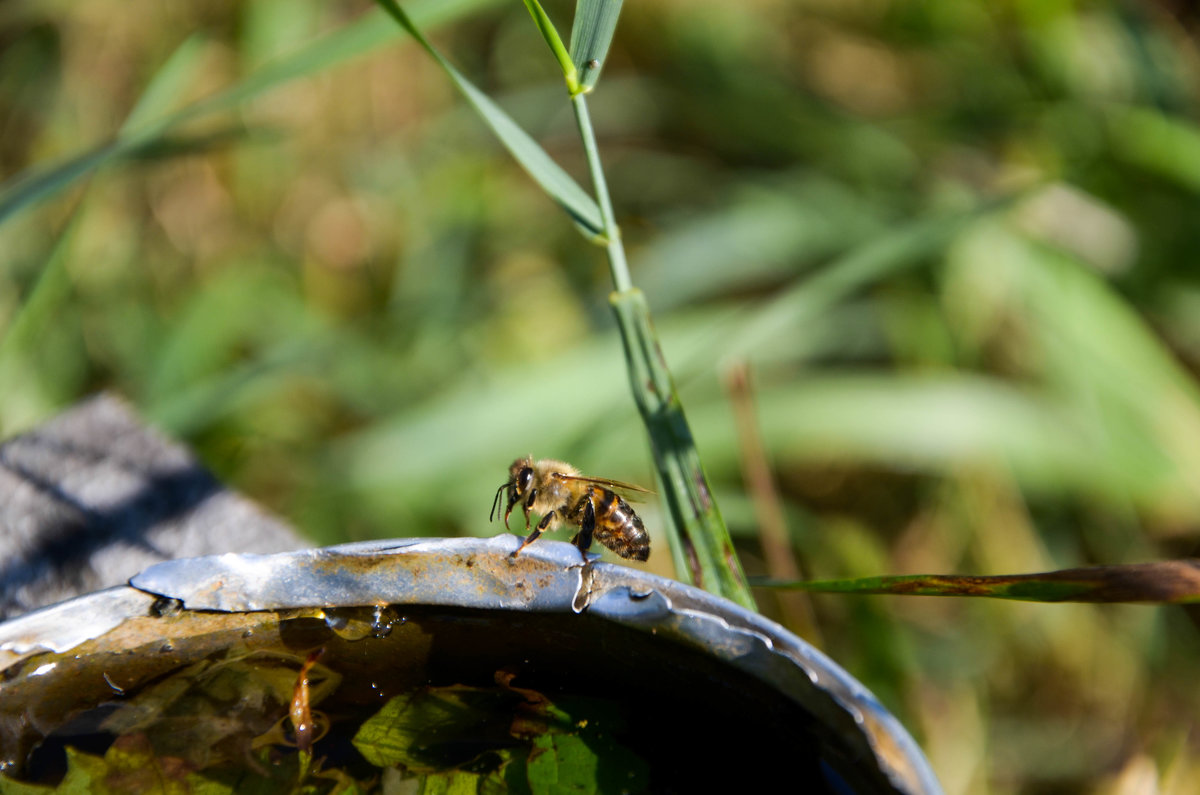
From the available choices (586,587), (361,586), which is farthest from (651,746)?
(361,586)

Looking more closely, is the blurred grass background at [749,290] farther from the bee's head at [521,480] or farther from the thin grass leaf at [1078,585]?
the thin grass leaf at [1078,585]

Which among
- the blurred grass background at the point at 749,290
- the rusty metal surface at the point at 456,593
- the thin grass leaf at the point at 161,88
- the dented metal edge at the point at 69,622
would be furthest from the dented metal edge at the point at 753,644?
the thin grass leaf at the point at 161,88

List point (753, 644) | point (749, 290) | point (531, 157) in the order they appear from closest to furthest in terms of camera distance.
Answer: point (753, 644)
point (531, 157)
point (749, 290)

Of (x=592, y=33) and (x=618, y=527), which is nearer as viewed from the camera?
(x=592, y=33)

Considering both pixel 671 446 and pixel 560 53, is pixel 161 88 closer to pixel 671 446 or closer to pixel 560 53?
pixel 560 53

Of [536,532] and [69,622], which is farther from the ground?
[536,532]

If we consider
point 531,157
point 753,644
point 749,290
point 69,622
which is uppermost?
point 749,290

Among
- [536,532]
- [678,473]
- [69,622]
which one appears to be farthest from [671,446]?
[69,622]
